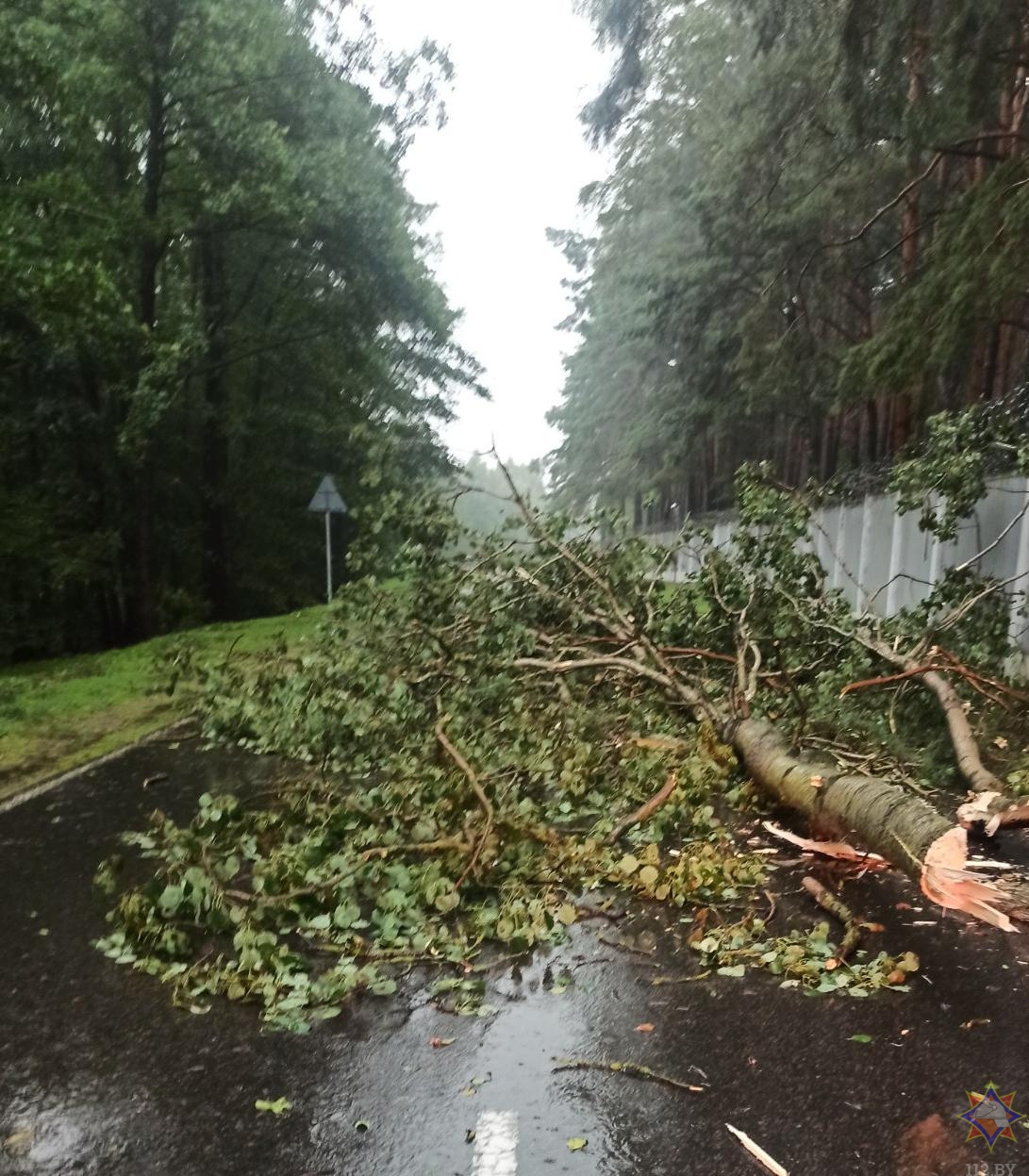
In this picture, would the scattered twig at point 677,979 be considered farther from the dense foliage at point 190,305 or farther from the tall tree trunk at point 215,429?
the tall tree trunk at point 215,429

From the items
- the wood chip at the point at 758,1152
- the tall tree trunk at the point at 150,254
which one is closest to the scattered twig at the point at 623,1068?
the wood chip at the point at 758,1152

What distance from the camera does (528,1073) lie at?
8.60ft

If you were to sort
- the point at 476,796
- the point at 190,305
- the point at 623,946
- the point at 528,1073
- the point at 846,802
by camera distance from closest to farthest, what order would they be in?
the point at 528,1073 → the point at 623,946 → the point at 846,802 → the point at 476,796 → the point at 190,305

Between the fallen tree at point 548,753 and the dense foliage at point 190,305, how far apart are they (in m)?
2.09

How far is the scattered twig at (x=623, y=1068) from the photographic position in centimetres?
253

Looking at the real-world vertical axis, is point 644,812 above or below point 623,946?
above

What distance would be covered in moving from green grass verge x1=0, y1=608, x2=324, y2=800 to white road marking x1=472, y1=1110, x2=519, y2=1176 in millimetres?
4187

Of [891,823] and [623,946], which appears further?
[891,823]

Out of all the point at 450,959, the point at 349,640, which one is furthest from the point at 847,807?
the point at 349,640

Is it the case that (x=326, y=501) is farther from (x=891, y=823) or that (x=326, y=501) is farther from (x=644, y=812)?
(x=891, y=823)

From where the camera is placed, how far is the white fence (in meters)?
7.35

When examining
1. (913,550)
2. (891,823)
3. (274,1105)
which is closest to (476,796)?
(891,823)
